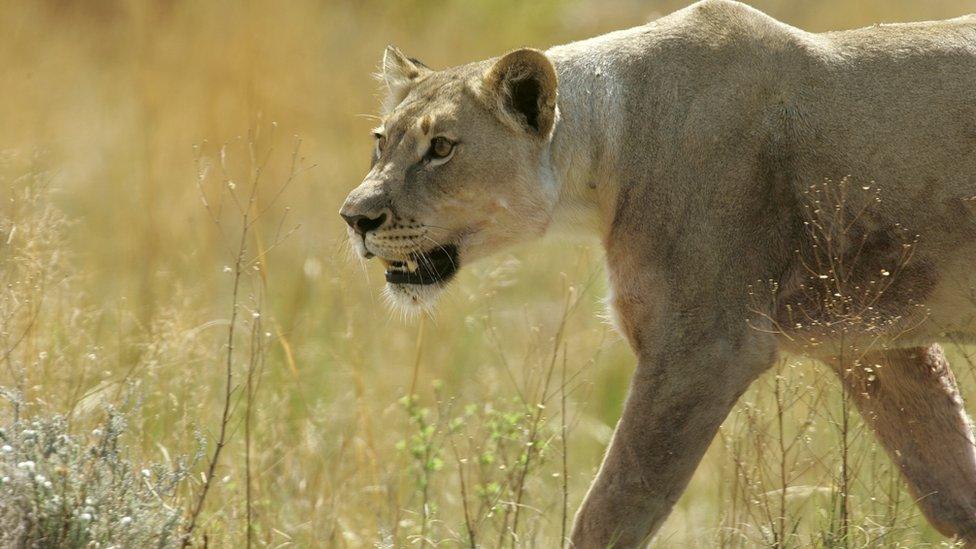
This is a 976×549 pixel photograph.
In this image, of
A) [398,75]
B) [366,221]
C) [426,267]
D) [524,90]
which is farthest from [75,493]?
[398,75]

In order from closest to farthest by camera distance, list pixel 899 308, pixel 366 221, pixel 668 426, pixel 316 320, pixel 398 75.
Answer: pixel 668 426 → pixel 899 308 → pixel 366 221 → pixel 398 75 → pixel 316 320

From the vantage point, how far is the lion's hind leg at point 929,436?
15.9 feet

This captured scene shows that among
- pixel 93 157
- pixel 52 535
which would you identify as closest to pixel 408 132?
pixel 52 535

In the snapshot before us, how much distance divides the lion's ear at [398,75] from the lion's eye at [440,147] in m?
0.53

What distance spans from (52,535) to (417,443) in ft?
6.53

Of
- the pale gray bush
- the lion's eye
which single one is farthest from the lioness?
the pale gray bush

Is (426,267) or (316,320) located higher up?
(316,320)

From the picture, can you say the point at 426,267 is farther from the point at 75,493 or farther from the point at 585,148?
the point at 75,493

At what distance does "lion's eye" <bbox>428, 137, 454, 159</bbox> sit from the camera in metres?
4.67

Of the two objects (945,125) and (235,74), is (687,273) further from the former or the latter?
(235,74)

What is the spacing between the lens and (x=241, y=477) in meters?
5.62

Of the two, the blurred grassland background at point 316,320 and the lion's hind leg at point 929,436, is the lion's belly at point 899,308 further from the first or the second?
the lion's hind leg at point 929,436

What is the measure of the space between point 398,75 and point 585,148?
0.92 m

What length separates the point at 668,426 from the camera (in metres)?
4.27
